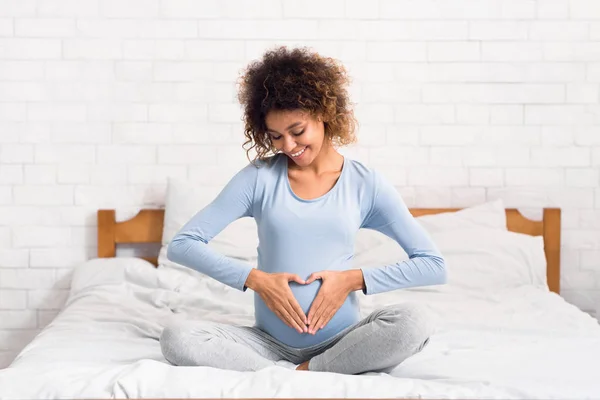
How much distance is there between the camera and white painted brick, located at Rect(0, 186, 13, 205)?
314 cm

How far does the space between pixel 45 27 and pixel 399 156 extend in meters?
1.48

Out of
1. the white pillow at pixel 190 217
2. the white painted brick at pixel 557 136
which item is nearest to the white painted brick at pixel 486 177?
the white painted brick at pixel 557 136

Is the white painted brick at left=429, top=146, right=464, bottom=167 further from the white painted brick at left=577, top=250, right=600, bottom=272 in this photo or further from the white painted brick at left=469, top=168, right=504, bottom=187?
the white painted brick at left=577, top=250, right=600, bottom=272

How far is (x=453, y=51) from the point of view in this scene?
3.16 metres

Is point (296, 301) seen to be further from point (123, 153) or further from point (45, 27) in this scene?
point (45, 27)

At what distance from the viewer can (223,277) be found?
182cm

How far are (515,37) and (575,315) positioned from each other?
126 centimetres

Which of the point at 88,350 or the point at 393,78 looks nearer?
the point at 88,350

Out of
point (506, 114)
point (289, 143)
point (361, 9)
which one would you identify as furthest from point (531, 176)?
point (289, 143)

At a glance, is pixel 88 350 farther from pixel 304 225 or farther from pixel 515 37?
pixel 515 37

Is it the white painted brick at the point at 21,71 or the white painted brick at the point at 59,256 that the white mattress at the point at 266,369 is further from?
the white painted brick at the point at 21,71

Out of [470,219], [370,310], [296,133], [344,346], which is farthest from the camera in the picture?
[470,219]

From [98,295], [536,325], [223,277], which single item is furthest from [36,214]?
[536,325]

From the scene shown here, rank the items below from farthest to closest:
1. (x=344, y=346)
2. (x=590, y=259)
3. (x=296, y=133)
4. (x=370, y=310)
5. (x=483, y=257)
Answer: (x=590, y=259)
(x=483, y=257)
(x=370, y=310)
(x=296, y=133)
(x=344, y=346)
